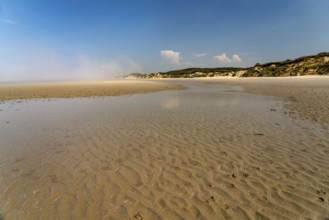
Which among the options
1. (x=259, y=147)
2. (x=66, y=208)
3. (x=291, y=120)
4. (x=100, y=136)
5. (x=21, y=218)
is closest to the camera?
(x=21, y=218)

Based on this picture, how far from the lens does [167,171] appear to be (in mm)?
5559

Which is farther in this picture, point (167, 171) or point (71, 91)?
point (71, 91)

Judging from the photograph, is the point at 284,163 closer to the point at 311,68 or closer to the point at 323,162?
the point at 323,162

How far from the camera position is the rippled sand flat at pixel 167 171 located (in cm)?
400

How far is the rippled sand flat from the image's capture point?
400 cm

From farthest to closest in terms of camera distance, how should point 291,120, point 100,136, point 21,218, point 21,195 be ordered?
point 291,120 < point 100,136 < point 21,195 < point 21,218

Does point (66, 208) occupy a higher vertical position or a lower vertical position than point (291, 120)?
higher

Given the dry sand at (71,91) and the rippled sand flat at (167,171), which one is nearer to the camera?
the rippled sand flat at (167,171)

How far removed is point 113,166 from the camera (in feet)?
19.6

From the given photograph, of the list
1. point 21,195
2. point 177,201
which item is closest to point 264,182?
point 177,201

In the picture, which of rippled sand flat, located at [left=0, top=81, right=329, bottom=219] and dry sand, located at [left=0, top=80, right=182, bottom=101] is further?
dry sand, located at [left=0, top=80, right=182, bottom=101]

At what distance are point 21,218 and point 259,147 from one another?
6868mm

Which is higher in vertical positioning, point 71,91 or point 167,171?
point 167,171

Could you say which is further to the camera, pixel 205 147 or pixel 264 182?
pixel 205 147
